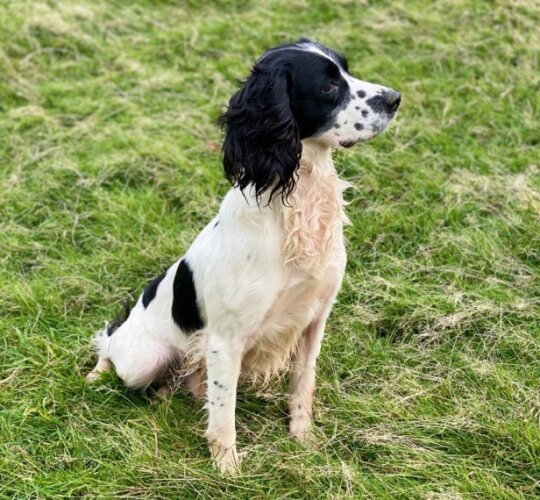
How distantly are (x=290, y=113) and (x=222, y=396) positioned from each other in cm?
109

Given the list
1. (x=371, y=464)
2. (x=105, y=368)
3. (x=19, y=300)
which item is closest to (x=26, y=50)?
(x=19, y=300)

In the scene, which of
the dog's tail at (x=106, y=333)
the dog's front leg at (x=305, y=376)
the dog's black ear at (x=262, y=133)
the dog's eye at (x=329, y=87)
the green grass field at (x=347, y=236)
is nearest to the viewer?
the dog's black ear at (x=262, y=133)

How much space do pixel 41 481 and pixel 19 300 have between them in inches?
50.5

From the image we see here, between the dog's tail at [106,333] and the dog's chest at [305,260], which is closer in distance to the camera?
the dog's chest at [305,260]

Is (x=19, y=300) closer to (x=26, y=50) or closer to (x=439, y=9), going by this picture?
(x=26, y=50)

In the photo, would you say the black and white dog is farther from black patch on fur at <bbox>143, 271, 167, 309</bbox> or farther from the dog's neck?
black patch on fur at <bbox>143, 271, 167, 309</bbox>

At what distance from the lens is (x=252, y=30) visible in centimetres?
704

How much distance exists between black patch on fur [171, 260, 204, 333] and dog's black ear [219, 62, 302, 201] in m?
0.58

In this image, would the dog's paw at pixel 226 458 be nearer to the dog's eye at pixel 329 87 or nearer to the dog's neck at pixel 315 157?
the dog's neck at pixel 315 157

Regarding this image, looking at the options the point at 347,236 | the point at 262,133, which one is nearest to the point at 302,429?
the point at 262,133

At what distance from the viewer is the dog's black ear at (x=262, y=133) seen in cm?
254

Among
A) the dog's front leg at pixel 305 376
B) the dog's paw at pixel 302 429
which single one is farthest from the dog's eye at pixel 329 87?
the dog's paw at pixel 302 429

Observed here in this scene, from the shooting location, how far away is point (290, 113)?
8.46 feet

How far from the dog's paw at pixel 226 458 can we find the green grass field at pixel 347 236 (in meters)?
0.05
